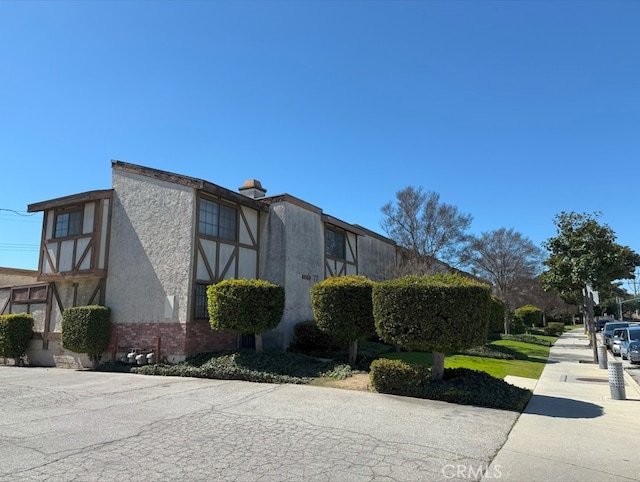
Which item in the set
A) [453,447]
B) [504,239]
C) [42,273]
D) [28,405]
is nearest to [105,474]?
[453,447]

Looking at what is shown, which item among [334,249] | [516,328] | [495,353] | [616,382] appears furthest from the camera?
[516,328]

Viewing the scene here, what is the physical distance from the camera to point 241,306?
1346 centimetres

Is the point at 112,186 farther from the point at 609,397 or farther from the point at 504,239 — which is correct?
the point at 504,239

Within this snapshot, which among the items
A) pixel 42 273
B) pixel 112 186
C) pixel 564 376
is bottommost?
pixel 564 376

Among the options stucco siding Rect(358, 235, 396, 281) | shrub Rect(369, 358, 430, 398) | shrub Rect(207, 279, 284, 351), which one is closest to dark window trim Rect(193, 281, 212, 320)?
shrub Rect(207, 279, 284, 351)

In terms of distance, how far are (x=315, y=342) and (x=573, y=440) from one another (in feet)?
35.6

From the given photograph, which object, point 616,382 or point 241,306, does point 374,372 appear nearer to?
point 241,306

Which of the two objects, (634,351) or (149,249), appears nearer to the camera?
(149,249)

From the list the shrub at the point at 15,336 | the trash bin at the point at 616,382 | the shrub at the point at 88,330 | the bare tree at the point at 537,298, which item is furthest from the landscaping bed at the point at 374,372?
the bare tree at the point at 537,298

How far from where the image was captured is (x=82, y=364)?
16656mm

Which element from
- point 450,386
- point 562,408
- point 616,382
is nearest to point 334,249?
point 450,386

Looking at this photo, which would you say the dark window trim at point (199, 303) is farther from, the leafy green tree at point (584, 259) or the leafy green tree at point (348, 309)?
the leafy green tree at point (584, 259)

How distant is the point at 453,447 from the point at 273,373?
6883 mm

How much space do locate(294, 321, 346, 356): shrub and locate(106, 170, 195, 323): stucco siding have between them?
461 cm
